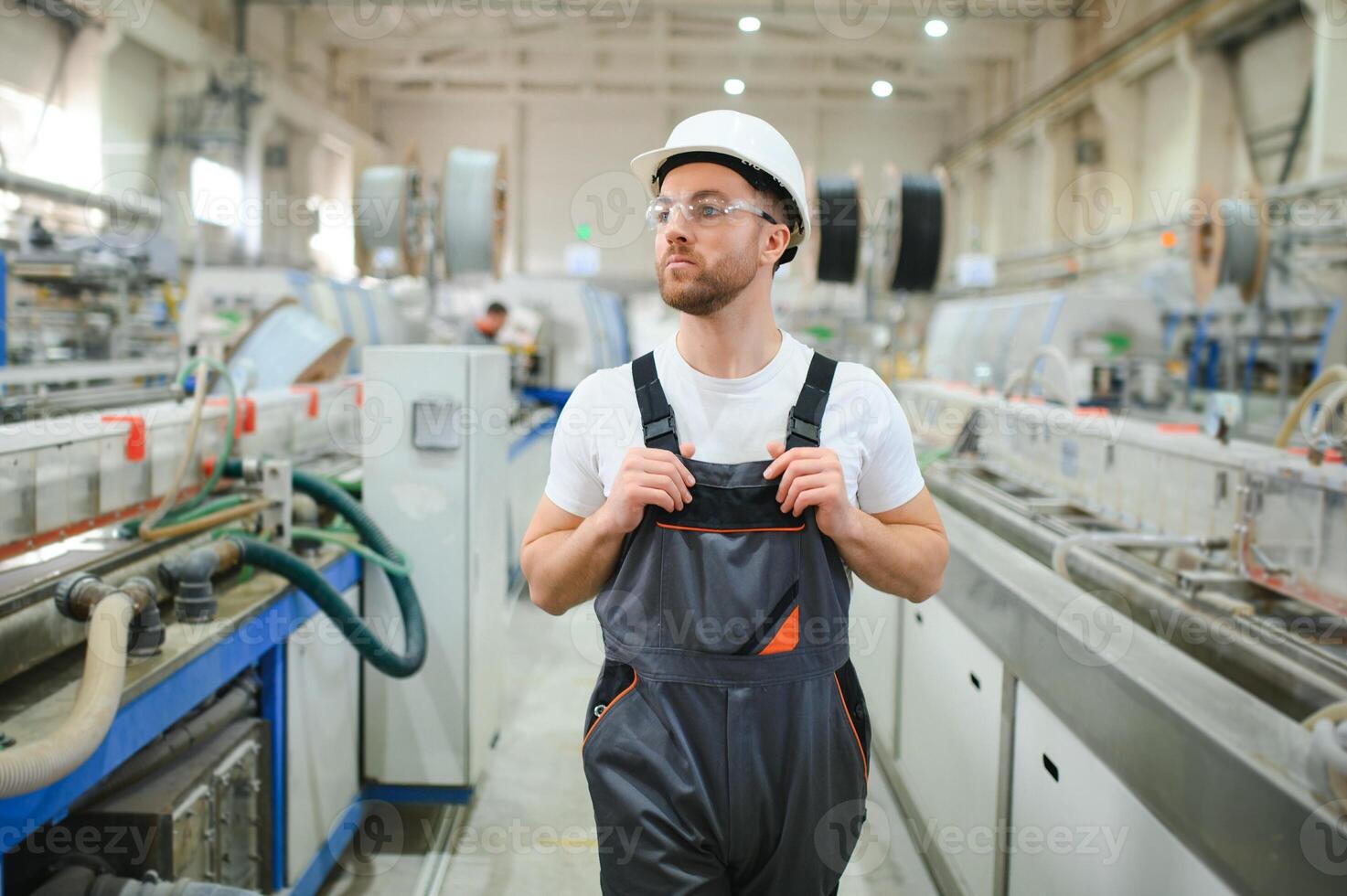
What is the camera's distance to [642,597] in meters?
1.24

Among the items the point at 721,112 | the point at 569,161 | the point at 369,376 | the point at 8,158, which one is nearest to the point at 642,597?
the point at 721,112

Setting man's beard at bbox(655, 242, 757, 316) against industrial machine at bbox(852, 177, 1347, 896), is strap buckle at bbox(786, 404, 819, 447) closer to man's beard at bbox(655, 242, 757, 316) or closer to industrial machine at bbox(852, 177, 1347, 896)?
man's beard at bbox(655, 242, 757, 316)

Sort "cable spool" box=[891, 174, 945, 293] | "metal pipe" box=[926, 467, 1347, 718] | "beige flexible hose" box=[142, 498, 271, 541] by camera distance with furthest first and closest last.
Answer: "cable spool" box=[891, 174, 945, 293]
"beige flexible hose" box=[142, 498, 271, 541]
"metal pipe" box=[926, 467, 1347, 718]

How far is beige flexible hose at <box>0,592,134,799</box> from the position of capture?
3.95ft

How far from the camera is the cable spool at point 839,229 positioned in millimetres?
4129

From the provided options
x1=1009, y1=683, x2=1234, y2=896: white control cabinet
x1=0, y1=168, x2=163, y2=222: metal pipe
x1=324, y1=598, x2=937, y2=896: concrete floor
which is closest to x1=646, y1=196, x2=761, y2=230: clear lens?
x1=1009, y1=683, x2=1234, y2=896: white control cabinet

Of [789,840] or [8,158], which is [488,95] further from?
[789,840]

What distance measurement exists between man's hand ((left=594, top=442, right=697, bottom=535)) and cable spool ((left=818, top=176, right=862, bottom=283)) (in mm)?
3153

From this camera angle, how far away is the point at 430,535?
2789 mm

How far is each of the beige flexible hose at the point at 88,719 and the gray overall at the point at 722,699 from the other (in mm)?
709

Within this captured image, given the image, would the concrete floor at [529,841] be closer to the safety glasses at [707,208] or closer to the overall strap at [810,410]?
the overall strap at [810,410]

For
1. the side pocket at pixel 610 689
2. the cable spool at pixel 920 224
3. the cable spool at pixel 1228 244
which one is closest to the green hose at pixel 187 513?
the side pocket at pixel 610 689

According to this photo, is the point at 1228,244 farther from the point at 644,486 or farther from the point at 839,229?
the point at 644,486

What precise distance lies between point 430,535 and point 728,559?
1749mm
